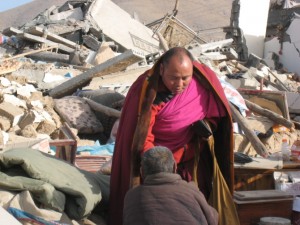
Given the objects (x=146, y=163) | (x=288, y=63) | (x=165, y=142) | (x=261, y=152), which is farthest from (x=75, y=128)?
(x=288, y=63)

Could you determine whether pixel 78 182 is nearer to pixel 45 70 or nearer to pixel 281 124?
pixel 281 124

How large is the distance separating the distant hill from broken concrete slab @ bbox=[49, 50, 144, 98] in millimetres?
55759

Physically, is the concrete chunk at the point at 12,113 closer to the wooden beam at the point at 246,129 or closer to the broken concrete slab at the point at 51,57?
the wooden beam at the point at 246,129

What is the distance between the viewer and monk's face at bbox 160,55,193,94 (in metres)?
3.93

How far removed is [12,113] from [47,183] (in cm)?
394

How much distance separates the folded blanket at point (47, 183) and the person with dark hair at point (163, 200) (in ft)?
2.10

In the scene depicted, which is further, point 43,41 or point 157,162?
point 43,41

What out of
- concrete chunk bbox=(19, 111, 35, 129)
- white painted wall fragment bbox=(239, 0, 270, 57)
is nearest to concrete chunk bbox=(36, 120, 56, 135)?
concrete chunk bbox=(19, 111, 35, 129)

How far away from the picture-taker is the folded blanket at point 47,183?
354cm

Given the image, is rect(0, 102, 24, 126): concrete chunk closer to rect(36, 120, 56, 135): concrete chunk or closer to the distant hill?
rect(36, 120, 56, 135): concrete chunk

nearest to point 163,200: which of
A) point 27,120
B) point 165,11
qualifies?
point 27,120

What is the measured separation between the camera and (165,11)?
70.6 meters

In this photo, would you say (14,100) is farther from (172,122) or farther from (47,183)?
(47,183)

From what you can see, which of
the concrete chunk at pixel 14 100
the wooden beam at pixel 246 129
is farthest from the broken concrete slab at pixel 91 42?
the wooden beam at pixel 246 129
